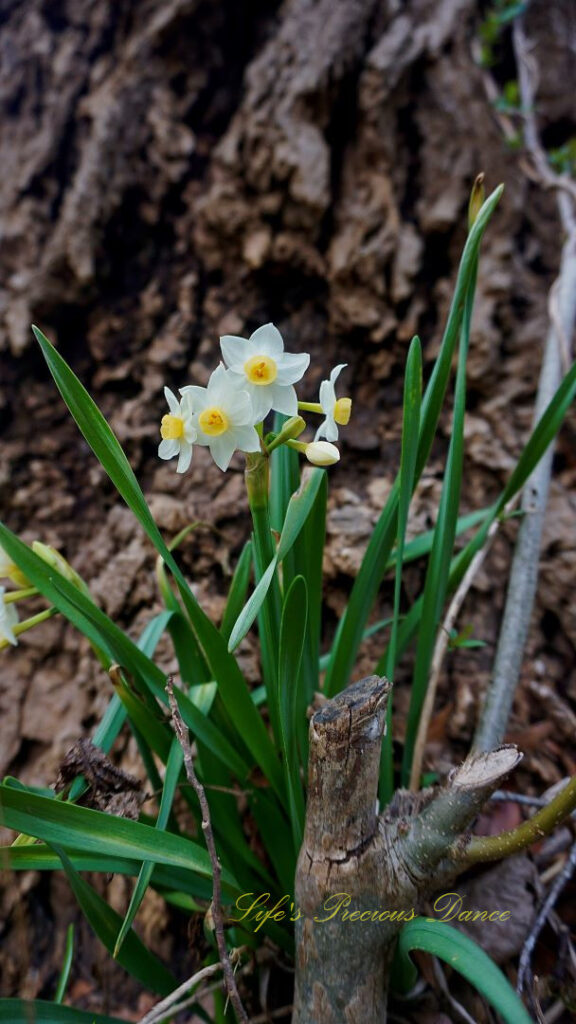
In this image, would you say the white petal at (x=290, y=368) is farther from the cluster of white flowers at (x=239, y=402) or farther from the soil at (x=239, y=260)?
the soil at (x=239, y=260)

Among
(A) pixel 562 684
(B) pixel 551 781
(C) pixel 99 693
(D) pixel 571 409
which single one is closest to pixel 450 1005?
(B) pixel 551 781

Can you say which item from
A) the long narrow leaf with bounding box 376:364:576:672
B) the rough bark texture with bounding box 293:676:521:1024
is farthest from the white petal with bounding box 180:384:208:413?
the long narrow leaf with bounding box 376:364:576:672

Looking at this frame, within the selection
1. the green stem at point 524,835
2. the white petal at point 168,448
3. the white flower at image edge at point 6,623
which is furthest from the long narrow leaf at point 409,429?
the white flower at image edge at point 6,623

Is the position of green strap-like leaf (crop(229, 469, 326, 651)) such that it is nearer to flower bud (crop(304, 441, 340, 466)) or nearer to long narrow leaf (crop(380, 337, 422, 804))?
flower bud (crop(304, 441, 340, 466))

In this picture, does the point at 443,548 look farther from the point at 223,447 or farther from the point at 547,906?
the point at 547,906

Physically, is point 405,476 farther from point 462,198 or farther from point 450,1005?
point 462,198
